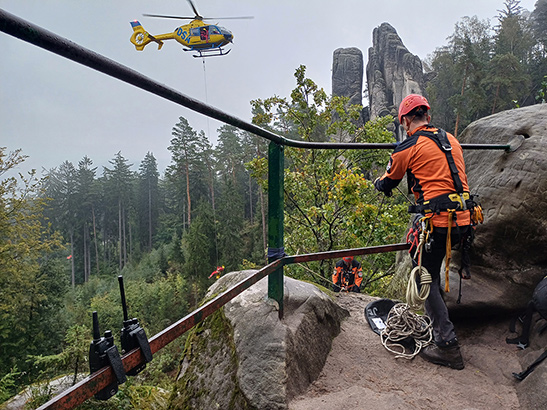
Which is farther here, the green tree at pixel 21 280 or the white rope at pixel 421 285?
the green tree at pixel 21 280

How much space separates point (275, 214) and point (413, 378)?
1405mm

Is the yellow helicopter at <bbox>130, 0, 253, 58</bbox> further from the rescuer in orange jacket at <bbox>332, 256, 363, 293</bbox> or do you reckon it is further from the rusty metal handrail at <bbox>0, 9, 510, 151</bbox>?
the rusty metal handrail at <bbox>0, 9, 510, 151</bbox>

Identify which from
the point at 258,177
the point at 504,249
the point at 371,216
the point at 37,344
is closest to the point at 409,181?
the point at 504,249

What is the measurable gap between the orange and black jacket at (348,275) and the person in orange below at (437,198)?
157 inches

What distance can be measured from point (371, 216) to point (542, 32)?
45.5 metres

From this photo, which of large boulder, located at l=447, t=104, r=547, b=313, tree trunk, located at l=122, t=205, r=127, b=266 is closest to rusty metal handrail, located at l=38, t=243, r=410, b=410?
large boulder, located at l=447, t=104, r=547, b=313

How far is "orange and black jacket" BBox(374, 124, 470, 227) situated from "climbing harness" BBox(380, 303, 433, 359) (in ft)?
2.72

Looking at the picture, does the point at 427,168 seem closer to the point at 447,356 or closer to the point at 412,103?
the point at 412,103

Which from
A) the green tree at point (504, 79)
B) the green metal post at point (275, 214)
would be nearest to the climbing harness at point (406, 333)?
the green metal post at point (275, 214)

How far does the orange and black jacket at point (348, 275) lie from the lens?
6.44 m

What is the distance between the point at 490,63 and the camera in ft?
98.9

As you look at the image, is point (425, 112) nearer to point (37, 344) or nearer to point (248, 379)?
point (248, 379)

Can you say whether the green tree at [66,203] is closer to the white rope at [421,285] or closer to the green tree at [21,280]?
the green tree at [21,280]

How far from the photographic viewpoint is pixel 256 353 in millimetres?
1872
